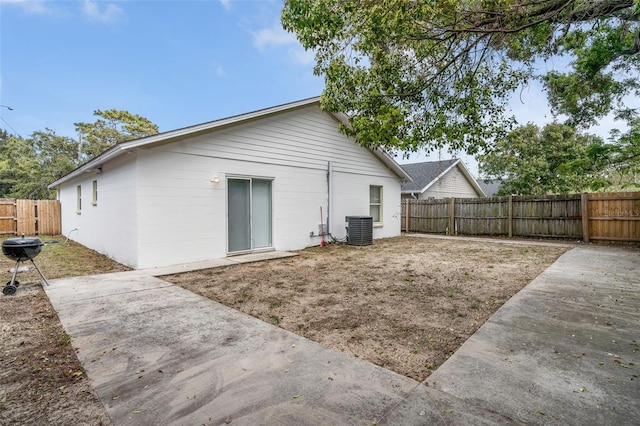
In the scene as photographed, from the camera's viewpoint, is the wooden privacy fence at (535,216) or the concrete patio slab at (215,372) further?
the wooden privacy fence at (535,216)

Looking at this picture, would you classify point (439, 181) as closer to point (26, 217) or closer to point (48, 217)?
point (48, 217)

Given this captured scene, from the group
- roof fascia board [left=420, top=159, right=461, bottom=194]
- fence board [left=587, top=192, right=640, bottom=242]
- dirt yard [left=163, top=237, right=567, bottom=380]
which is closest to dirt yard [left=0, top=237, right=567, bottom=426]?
dirt yard [left=163, top=237, right=567, bottom=380]

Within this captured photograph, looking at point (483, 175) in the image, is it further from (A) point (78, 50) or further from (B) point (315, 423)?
(A) point (78, 50)

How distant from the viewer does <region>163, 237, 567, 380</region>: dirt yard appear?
3031mm

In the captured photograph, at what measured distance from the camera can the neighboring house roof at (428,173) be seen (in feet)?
57.7

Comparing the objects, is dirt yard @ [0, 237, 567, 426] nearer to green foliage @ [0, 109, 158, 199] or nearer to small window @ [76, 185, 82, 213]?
small window @ [76, 185, 82, 213]

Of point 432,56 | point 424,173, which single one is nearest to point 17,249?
point 432,56

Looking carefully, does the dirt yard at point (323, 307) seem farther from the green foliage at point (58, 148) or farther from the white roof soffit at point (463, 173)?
the green foliage at point (58, 148)

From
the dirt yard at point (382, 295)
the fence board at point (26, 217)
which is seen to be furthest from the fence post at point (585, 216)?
the fence board at point (26, 217)

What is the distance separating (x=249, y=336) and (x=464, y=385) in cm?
198

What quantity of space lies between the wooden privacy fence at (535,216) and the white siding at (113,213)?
12245 mm

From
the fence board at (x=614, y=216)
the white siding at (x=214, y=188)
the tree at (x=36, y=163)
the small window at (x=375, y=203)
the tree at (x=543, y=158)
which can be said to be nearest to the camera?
the white siding at (x=214, y=188)

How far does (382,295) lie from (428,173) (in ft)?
51.6

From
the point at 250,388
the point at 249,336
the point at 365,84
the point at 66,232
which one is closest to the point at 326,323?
the point at 249,336
